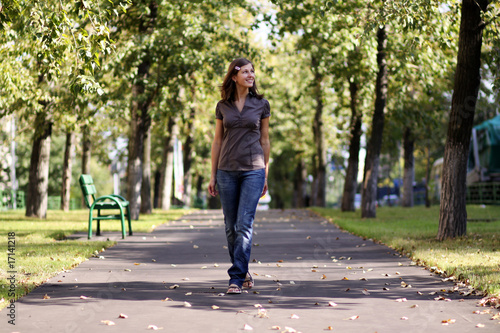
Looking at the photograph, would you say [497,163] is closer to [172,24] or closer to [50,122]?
[172,24]

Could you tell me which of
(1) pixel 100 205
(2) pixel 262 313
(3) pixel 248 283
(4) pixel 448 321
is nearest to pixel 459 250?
(3) pixel 248 283

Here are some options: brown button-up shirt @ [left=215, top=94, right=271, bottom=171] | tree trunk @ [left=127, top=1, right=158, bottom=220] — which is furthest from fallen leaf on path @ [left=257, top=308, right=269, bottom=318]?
tree trunk @ [left=127, top=1, right=158, bottom=220]

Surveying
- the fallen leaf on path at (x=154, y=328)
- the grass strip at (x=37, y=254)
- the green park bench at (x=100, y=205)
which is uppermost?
the green park bench at (x=100, y=205)

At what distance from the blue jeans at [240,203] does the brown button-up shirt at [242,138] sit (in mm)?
80

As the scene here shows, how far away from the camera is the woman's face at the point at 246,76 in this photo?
7.31 m

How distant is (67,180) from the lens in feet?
101

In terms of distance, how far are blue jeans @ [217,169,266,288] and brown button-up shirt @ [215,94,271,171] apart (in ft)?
0.26

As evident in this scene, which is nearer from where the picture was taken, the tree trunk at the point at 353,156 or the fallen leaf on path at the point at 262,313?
the fallen leaf on path at the point at 262,313

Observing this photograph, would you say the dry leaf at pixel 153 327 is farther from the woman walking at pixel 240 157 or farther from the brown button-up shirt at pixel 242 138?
the brown button-up shirt at pixel 242 138

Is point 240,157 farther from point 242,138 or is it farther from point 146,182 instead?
point 146,182

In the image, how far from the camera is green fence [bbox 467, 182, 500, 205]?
99.4 ft

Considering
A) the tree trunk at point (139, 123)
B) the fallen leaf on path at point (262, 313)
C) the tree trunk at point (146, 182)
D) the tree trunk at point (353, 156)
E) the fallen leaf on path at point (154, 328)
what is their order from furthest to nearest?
the tree trunk at point (353, 156)
the tree trunk at point (146, 182)
the tree trunk at point (139, 123)
the fallen leaf on path at point (262, 313)
the fallen leaf on path at point (154, 328)

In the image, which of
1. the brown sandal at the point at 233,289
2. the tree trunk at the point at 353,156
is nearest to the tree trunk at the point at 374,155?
the tree trunk at the point at 353,156

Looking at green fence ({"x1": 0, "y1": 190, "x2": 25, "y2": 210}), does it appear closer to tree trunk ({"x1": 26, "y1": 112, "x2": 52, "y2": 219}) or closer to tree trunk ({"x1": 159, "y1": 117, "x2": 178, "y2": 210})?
tree trunk ({"x1": 159, "y1": 117, "x2": 178, "y2": 210})
